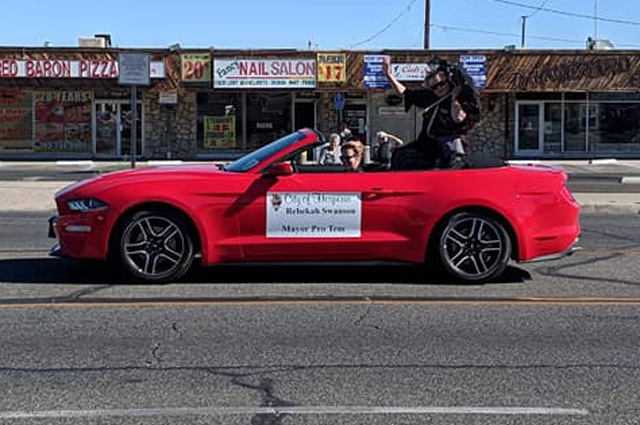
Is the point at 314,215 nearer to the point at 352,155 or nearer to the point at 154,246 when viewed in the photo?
the point at 154,246

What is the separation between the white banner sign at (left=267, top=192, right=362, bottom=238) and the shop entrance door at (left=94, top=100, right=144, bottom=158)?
90.0ft

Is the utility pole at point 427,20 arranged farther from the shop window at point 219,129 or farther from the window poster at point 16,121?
the window poster at point 16,121

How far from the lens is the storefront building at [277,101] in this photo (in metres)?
33.7

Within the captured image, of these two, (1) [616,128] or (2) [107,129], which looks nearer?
(2) [107,129]

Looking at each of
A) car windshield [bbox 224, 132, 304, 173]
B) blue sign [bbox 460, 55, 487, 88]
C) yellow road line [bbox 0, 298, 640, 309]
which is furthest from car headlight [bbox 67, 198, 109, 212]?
blue sign [bbox 460, 55, 487, 88]

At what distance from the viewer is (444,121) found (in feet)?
29.9

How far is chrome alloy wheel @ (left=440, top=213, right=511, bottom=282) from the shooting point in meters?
8.49

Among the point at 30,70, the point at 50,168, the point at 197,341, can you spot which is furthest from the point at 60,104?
the point at 197,341

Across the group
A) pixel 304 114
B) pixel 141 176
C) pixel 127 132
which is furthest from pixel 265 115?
pixel 141 176

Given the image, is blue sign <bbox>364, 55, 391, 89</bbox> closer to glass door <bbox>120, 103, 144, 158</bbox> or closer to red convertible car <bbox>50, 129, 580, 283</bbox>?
glass door <bbox>120, 103, 144, 158</bbox>

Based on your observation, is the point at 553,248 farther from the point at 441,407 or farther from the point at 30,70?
the point at 30,70

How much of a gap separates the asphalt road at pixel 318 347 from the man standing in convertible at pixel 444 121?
1159mm

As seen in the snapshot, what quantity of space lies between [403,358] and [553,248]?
10.8ft

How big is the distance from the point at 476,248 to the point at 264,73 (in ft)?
85.3
